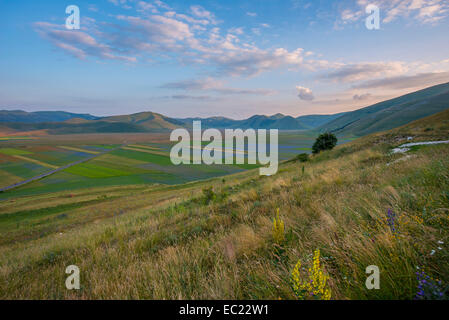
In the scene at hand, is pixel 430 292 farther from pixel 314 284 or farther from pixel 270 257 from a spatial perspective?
pixel 270 257

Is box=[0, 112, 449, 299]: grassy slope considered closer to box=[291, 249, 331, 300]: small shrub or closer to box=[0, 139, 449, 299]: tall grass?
box=[0, 139, 449, 299]: tall grass

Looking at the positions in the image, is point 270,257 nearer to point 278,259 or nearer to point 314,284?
point 278,259

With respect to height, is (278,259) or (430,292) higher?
(430,292)

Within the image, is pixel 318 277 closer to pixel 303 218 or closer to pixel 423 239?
pixel 423 239

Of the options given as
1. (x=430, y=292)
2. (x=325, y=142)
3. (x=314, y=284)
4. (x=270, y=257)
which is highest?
(x=325, y=142)

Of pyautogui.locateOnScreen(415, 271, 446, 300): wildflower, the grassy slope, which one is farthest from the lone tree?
pyautogui.locateOnScreen(415, 271, 446, 300): wildflower

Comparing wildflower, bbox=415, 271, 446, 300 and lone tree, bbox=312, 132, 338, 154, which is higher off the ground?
lone tree, bbox=312, 132, 338, 154

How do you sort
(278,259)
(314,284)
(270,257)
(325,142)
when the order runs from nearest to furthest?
(314,284), (278,259), (270,257), (325,142)

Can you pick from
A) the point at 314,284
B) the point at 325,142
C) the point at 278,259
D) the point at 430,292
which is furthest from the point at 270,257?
the point at 325,142

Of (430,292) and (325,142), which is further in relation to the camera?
(325,142)

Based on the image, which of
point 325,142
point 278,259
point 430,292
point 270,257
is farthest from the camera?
point 325,142

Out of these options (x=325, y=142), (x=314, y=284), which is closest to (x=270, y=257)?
(x=314, y=284)

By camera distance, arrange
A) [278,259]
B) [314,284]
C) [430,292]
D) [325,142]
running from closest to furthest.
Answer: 1. [430,292]
2. [314,284]
3. [278,259]
4. [325,142]

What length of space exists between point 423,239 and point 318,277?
151 cm
